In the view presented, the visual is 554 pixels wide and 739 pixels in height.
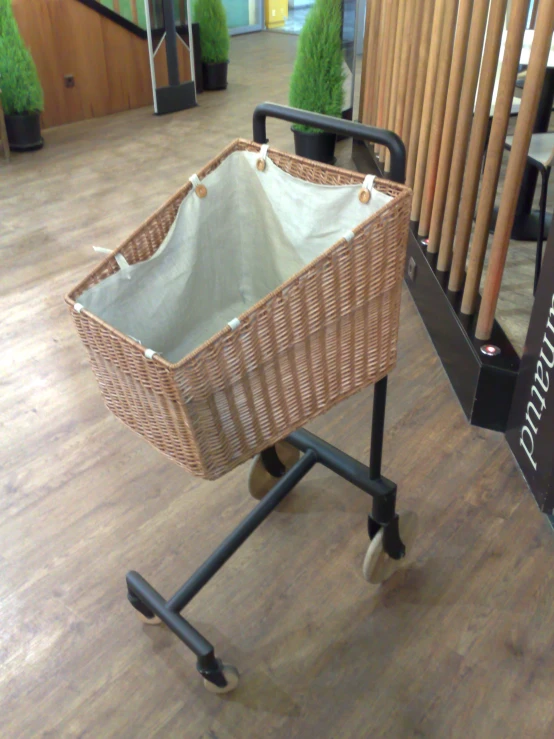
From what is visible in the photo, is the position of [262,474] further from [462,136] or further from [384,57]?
[384,57]

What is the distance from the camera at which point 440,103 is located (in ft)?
7.87

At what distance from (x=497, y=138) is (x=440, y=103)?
1.82 ft

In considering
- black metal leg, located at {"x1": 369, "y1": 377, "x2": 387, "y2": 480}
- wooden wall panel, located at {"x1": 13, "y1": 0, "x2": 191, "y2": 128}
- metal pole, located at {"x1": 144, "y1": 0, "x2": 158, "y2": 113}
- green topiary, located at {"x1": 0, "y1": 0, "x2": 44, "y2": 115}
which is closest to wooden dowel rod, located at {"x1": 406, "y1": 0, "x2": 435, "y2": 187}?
black metal leg, located at {"x1": 369, "y1": 377, "x2": 387, "y2": 480}

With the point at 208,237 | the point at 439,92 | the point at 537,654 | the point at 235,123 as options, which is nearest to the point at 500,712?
the point at 537,654

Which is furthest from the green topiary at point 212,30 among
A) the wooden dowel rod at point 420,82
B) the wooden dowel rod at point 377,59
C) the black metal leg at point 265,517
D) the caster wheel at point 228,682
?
the caster wheel at point 228,682

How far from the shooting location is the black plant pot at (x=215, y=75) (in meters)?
6.12

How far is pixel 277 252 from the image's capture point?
145cm

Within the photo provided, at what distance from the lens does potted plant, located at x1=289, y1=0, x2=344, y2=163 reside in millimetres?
3732

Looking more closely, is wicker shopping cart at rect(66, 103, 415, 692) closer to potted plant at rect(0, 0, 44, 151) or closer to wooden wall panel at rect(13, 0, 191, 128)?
potted plant at rect(0, 0, 44, 151)

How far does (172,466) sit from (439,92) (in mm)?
1632

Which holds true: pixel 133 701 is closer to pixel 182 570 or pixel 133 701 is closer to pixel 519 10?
pixel 182 570

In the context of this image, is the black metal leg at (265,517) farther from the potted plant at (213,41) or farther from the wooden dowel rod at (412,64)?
the potted plant at (213,41)

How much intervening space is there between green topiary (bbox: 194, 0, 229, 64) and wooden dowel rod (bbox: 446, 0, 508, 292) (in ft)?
14.7

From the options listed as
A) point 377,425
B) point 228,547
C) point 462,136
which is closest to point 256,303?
point 377,425
